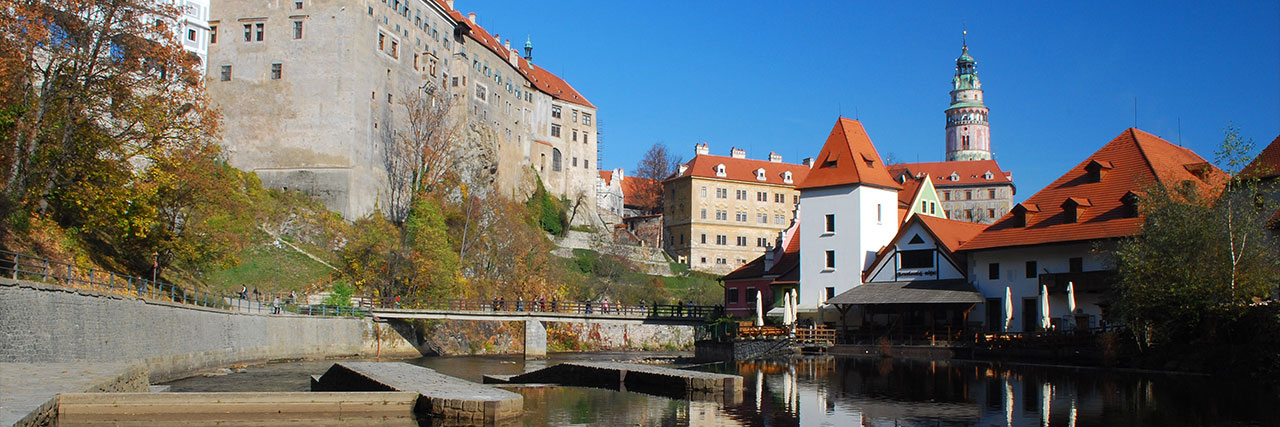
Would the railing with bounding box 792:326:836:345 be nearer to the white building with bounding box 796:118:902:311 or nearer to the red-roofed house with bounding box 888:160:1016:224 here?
the white building with bounding box 796:118:902:311

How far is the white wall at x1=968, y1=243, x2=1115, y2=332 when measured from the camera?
137 ft

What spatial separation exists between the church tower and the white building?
120958mm

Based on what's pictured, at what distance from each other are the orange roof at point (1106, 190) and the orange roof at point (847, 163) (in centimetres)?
664

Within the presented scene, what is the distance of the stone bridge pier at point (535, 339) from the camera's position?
180ft

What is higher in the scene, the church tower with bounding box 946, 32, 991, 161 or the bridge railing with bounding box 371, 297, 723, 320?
the church tower with bounding box 946, 32, 991, 161

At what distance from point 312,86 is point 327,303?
64.4ft

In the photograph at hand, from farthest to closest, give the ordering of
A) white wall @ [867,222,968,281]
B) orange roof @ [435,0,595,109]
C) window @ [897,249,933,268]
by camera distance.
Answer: orange roof @ [435,0,595,109] < window @ [897,249,933,268] < white wall @ [867,222,968,281]

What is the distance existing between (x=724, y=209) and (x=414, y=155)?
37366mm

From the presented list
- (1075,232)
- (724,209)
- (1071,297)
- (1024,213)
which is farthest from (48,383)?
(724,209)

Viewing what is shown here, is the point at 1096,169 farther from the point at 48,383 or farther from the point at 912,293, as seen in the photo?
the point at 48,383

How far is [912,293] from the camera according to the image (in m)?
45.5

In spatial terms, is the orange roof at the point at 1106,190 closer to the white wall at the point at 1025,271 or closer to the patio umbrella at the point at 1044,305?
the white wall at the point at 1025,271

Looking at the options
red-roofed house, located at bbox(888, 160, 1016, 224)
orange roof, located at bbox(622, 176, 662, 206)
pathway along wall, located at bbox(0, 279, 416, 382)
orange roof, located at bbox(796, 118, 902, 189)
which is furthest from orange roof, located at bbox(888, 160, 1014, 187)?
pathway along wall, located at bbox(0, 279, 416, 382)

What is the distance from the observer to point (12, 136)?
30.9 meters
